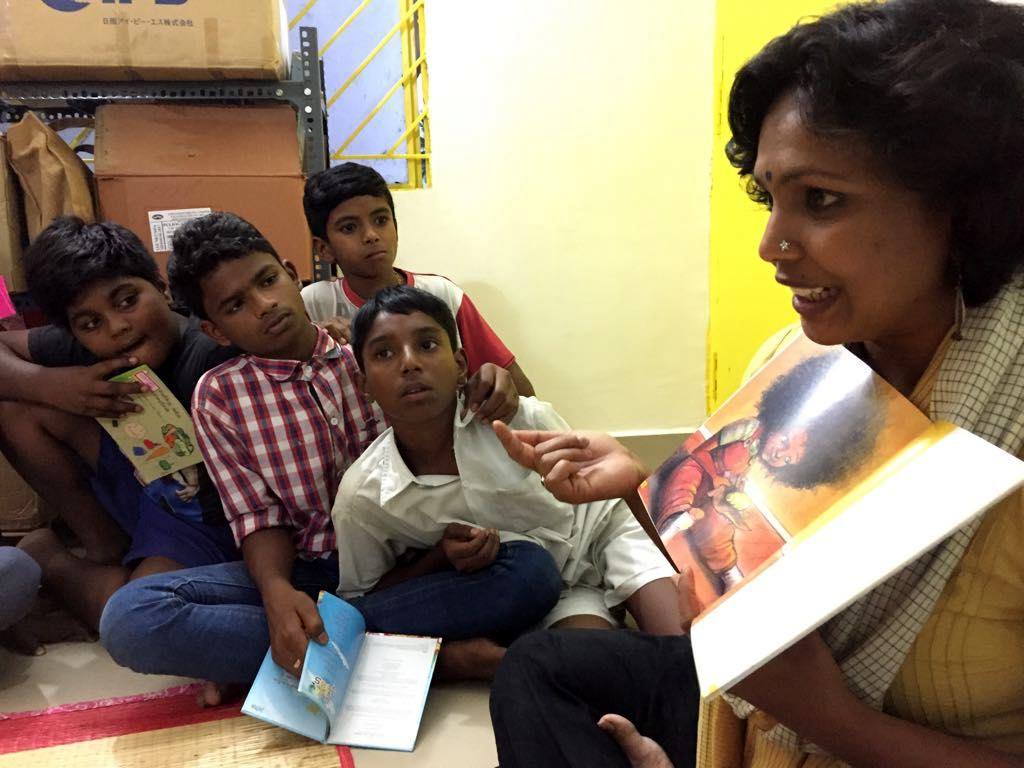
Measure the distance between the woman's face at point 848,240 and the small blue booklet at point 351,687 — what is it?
2.88 feet

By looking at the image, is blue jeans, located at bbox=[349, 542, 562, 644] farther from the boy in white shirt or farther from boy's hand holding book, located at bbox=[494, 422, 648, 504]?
boy's hand holding book, located at bbox=[494, 422, 648, 504]

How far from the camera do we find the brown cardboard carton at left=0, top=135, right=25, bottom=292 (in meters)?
1.61

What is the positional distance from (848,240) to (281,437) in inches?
42.7

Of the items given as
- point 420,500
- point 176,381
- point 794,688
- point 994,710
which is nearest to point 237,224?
point 176,381

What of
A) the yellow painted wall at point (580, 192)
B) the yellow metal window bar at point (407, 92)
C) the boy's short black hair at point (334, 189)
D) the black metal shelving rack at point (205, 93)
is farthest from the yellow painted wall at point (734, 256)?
the black metal shelving rack at point (205, 93)

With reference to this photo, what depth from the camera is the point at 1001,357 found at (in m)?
0.58

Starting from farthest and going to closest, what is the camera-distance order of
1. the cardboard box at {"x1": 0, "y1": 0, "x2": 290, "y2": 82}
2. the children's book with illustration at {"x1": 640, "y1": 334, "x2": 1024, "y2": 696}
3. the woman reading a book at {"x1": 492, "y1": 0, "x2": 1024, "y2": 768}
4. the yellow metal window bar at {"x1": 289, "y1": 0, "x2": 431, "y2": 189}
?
the yellow metal window bar at {"x1": 289, "y1": 0, "x2": 431, "y2": 189} < the cardboard box at {"x1": 0, "y1": 0, "x2": 290, "y2": 82} < the woman reading a book at {"x1": 492, "y1": 0, "x2": 1024, "y2": 768} < the children's book with illustration at {"x1": 640, "y1": 334, "x2": 1024, "y2": 696}

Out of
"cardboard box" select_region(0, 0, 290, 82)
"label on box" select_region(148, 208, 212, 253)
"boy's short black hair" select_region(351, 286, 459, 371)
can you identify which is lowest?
"boy's short black hair" select_region(351, 286, 459, 371)

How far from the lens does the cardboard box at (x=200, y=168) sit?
1.64 m

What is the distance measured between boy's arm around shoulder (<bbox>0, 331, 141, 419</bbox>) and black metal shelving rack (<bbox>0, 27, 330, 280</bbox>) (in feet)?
2.12

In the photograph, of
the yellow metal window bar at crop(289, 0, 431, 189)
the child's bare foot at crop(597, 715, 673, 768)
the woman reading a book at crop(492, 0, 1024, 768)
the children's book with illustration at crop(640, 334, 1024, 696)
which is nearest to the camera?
the children's book with illustration at crop(640, 334, 1024, 696)

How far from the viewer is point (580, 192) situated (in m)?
2.33

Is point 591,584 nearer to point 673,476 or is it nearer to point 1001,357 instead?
point 673,476

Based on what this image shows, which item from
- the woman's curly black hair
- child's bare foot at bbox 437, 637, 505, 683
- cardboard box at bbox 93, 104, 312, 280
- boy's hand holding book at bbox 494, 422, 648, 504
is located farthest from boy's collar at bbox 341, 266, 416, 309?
the woman's curly black hair
